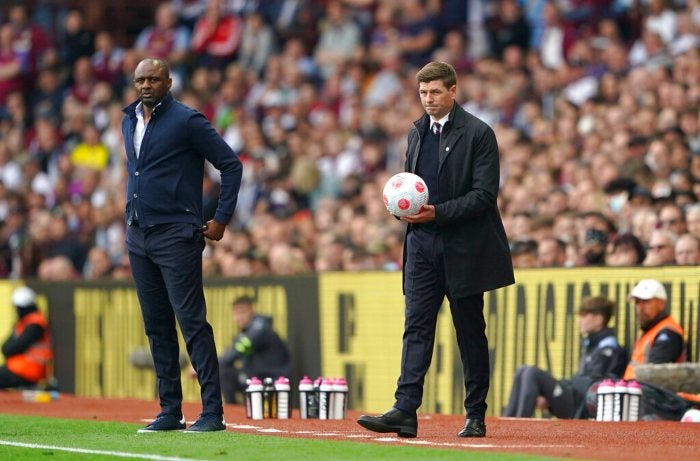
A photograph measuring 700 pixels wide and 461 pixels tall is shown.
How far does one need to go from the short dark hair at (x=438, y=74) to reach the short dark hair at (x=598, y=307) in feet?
12.5

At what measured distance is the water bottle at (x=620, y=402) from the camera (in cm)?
1257

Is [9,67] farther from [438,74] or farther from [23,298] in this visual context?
[438,74]

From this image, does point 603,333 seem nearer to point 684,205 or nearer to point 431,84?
point 684,205

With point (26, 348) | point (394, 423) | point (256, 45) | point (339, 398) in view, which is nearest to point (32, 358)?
point (26, 348)

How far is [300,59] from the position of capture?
25.0 metres

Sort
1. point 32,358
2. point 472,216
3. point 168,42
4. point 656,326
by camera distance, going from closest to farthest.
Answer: point 472,216, point 656,326, point 32,358, point 168,42

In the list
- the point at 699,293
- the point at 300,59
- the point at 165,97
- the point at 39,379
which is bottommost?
the point at 39,379

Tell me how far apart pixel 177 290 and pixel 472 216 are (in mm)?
1931

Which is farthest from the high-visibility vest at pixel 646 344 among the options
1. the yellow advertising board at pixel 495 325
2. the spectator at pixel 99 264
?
the spectator at pixel 99 264

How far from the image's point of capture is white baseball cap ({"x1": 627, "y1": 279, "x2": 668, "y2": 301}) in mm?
12953

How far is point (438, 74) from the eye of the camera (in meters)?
10.1

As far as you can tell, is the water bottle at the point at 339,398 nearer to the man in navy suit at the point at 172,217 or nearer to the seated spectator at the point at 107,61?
the man in navy suit at the point at 172,217

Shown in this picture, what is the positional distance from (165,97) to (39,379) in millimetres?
8652

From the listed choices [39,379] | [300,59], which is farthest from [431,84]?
[300,59]
